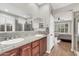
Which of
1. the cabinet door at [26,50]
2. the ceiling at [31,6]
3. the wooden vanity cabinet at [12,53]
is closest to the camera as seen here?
the wooden vanity cabinet at [12,53]

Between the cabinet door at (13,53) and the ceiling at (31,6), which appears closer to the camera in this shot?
the cabinet door at (13,53)

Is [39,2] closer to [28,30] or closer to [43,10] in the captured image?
[43,10]

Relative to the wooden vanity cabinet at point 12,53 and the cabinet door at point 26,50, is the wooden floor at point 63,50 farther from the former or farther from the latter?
the wooden vanity cabinet at point 12,53

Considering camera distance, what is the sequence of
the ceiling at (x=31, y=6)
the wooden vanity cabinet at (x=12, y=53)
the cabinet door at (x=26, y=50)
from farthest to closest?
the ceiling at (x=31, y=6)
the cabinet door at (x=26, y=50)
the wooden vanity cabinet at (x=12, y=53)

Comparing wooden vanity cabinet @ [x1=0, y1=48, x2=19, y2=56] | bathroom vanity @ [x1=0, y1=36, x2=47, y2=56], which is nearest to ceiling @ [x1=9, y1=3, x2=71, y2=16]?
bathroom vanity @ [x1=0, y1=36, x2=47, y2=56]

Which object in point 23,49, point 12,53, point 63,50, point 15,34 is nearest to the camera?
point 12,53

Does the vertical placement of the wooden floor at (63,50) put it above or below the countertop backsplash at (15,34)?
below

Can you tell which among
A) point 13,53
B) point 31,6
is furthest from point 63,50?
point 31,6

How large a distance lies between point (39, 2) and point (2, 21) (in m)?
0.79

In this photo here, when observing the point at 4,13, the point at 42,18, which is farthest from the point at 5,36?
the point at 42,18

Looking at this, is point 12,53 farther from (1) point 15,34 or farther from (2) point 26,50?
(1) point 15,34

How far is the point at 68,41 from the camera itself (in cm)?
172

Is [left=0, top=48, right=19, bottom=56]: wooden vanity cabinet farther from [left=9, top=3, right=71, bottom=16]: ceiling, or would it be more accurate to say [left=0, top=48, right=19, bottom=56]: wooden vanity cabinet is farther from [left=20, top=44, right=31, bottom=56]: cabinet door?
[left=9, top=3, right=71, bottom=16]: ceiling

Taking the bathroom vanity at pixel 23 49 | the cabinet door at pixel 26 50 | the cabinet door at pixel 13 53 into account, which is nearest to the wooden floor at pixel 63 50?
the bathroom vanity at pixel 23 49
